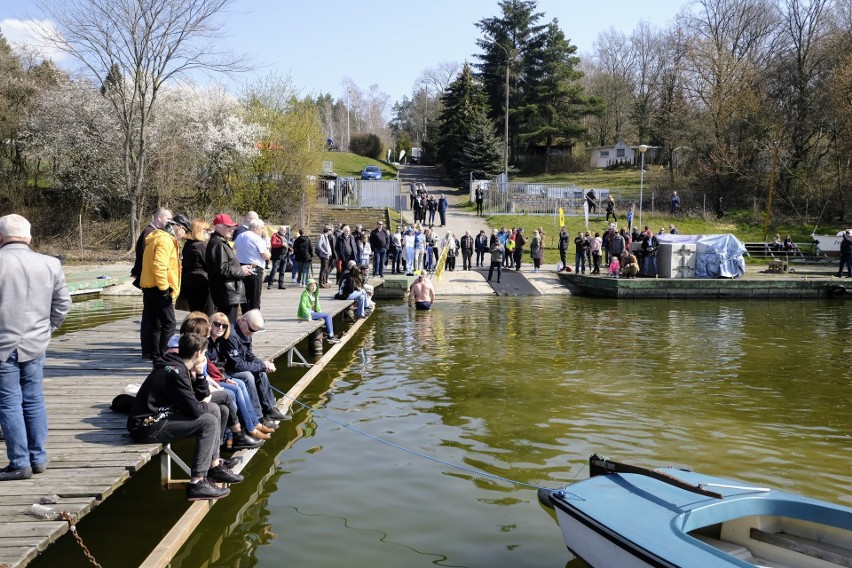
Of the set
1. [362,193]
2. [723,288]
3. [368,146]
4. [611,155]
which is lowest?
[723,288]

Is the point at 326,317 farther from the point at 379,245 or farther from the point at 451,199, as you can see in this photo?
the point at 451,199

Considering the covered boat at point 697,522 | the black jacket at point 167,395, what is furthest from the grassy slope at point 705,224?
the black jacket at point 167,395

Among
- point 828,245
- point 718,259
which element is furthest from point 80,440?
point 828,245

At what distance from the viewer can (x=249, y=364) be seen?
845cm

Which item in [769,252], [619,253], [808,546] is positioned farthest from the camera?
[769,252]

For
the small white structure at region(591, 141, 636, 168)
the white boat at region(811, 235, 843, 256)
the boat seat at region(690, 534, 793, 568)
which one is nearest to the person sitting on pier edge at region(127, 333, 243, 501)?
the boat seat at region(690, 534, 793, 568)

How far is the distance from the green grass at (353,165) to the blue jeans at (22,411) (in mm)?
61772

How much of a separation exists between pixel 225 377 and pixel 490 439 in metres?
3.24

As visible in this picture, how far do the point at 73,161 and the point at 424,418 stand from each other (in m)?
31.2

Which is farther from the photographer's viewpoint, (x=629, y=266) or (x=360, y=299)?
(x=629, y=266)

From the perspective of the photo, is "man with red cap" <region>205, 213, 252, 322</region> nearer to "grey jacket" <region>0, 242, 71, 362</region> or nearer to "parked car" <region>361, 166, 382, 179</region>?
"grey jacket" <region>0, 242, 71, 362</region>

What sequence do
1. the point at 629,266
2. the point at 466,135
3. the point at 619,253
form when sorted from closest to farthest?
the point at 629,266 → the point at 619,253 → the point at 466,135

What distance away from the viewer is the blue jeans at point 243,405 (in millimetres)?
7730

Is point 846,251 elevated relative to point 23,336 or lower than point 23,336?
elevated
